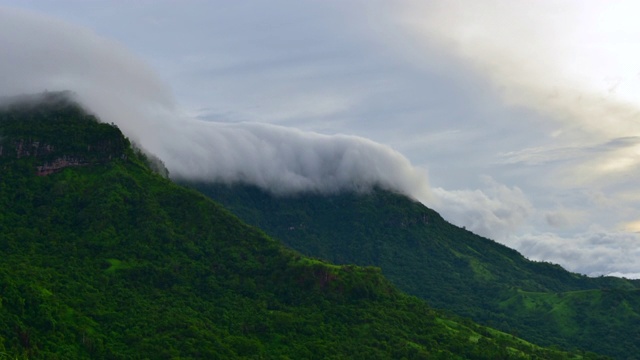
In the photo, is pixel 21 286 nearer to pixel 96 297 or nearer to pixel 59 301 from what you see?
pixel 59 301

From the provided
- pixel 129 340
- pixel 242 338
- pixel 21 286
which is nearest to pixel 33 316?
pixel 21 286

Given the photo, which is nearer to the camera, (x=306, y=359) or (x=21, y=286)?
(x=21, y=286)

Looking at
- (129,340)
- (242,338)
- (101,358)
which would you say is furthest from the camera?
(242,338)

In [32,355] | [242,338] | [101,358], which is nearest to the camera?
[32,355]

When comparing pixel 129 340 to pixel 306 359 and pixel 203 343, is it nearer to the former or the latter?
pixel 203 343

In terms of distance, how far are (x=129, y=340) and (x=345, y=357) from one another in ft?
215

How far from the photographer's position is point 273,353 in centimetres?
19675

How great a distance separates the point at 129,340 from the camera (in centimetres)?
18175

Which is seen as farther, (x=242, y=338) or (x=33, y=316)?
(x=242, y=338)

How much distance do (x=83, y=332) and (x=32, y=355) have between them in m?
19.4

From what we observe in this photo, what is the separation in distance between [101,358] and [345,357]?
7284 cm

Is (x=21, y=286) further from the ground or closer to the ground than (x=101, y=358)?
further from the ground

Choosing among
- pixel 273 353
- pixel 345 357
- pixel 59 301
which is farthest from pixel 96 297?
pixel 345 357

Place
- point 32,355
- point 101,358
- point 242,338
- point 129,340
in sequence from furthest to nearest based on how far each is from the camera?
point 242,338, point 129,340, point 101,358, point 32,355
